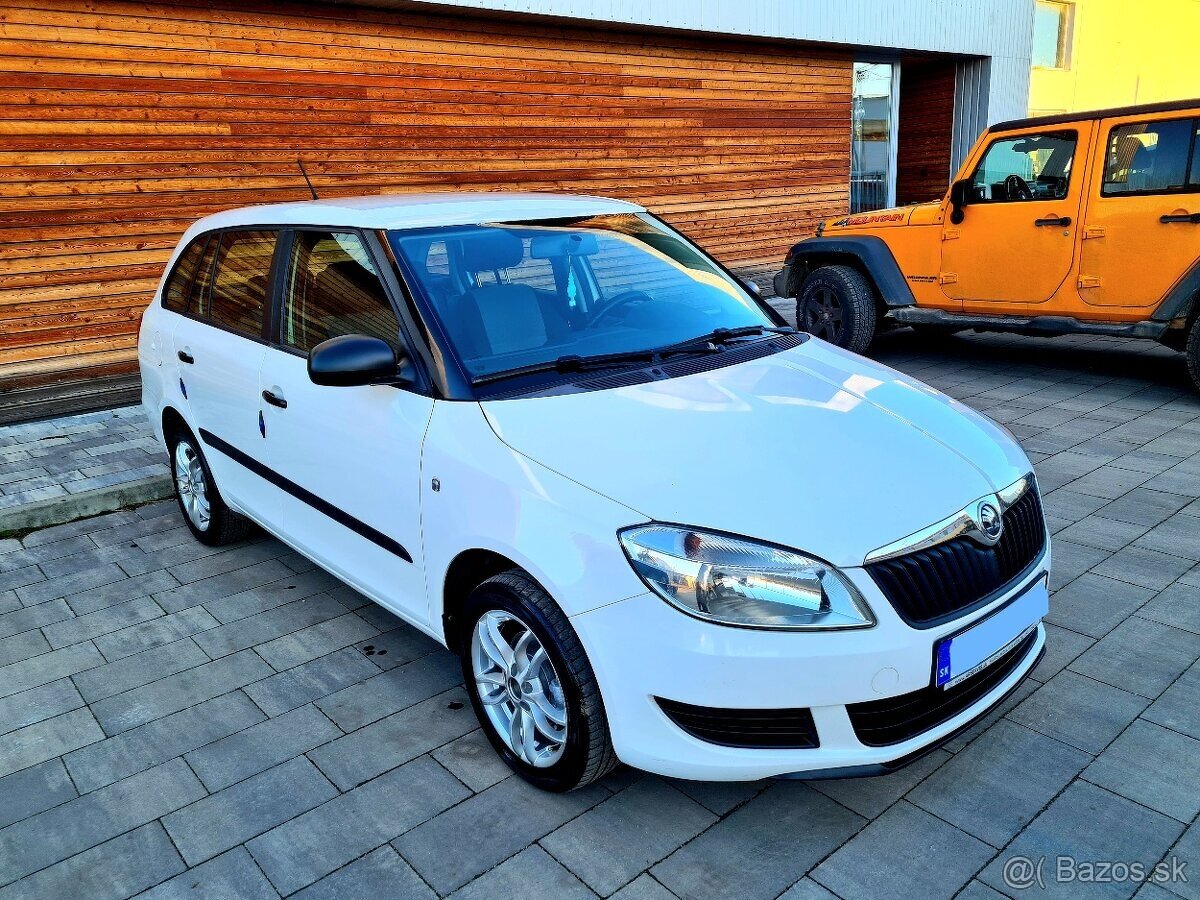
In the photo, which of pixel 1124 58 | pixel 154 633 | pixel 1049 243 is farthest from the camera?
pixel 1124 58

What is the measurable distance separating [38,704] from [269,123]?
6.00m

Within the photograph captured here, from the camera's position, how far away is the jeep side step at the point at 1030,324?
250 inches

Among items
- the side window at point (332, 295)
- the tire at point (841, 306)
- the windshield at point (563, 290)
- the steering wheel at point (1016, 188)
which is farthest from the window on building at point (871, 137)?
the side window at point (332, 295)

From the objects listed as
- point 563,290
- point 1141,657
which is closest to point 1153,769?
point 1141,657

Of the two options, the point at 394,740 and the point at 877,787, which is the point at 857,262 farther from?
the point at 394,740

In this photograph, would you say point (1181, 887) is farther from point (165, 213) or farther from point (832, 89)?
point (832, 89)

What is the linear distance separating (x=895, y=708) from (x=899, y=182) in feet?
50.4

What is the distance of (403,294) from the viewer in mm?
2957

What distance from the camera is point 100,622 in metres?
3.88

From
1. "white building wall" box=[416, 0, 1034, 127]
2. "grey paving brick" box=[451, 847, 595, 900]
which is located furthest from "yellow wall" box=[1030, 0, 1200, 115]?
"grey paving brick" box=[451, 847, 595, 900]

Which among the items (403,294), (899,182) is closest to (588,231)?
(403,294)

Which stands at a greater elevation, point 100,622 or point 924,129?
point 924,129

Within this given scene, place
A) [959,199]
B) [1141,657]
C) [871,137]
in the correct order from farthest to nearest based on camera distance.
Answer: [871,137]
[959,199]
[1141,657]

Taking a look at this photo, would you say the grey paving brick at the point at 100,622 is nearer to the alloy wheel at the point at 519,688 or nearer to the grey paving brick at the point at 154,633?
the grey paving brick at the point at 154,633
